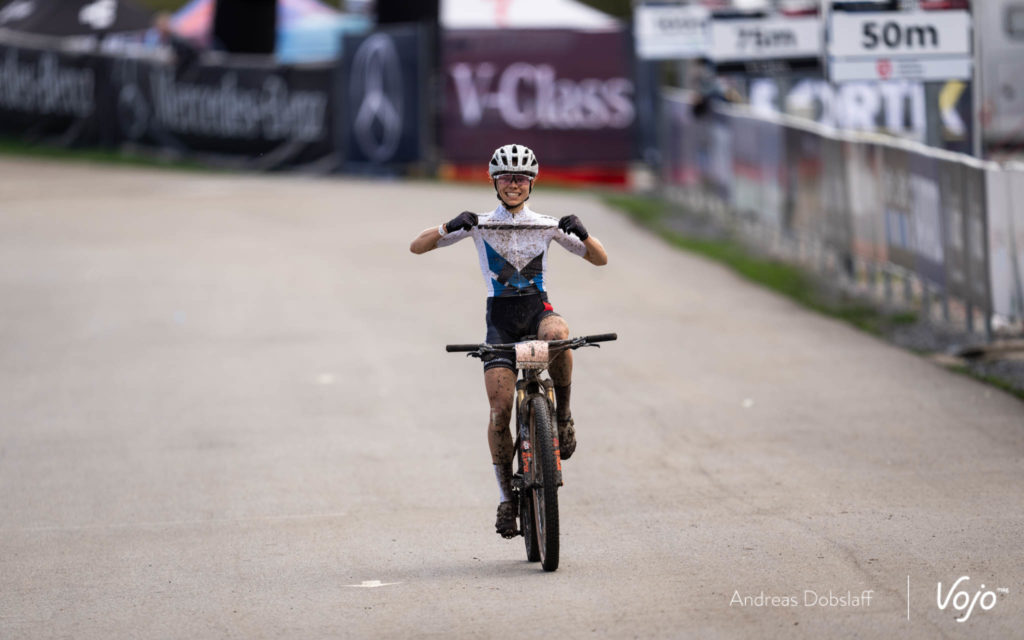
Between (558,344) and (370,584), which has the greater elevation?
(558,344)

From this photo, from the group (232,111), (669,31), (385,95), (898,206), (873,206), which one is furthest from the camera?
(232,111)

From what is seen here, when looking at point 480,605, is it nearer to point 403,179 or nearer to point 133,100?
point 403,179

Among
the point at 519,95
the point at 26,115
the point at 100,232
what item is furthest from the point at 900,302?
the point at 26,115

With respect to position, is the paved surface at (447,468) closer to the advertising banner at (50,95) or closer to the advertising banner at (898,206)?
the advertising banner at (898,206)

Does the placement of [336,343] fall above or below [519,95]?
below

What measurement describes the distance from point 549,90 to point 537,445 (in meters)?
25.8

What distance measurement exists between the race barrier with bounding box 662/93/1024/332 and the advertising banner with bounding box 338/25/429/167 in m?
8.90

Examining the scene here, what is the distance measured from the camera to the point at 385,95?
3372 cm

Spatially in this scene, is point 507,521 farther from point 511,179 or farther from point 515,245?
point 511,179

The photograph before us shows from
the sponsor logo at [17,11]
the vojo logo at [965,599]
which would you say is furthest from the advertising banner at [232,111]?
the vojo logo at [965,599]

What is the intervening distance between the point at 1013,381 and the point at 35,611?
7.87m

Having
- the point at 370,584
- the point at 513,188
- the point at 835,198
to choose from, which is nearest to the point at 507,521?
the point at 370,584

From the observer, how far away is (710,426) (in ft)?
37.7

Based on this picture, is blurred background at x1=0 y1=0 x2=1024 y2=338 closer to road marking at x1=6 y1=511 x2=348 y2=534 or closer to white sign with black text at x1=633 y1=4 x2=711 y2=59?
white sign with black text at x1=633 y1=4 x2=711 y2=59
